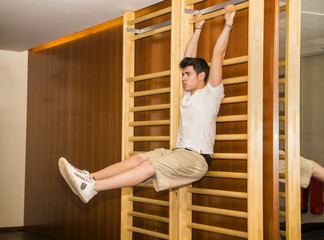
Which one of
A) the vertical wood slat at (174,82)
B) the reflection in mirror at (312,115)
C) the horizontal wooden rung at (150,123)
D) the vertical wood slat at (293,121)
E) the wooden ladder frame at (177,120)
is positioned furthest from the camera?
the horizontal wooden rung at (150,123)

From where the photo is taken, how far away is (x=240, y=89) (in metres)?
3.33

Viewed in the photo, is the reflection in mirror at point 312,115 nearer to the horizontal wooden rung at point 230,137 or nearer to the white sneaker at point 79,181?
the horizontal wooden rung at point 230,137

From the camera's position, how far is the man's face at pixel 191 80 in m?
3.37

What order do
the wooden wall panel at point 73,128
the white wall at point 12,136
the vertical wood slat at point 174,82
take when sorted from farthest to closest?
1. the white wall at point 12,136
2. the wooden wall panel at point 73,128
3. the vertical wood slat at point 174,82

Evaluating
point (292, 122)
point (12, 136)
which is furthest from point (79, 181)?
point (12, 136)

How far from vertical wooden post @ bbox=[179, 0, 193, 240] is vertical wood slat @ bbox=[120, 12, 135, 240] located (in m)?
0.73

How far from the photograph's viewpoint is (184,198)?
358 cm

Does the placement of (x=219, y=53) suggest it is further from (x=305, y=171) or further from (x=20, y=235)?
(x=20, y=235)

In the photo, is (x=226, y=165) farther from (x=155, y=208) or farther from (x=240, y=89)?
(x=155, y=208)

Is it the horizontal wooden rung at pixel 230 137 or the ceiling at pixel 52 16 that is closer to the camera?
the horizontal wooden rung at pixel 230 137

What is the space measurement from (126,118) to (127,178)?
122cm

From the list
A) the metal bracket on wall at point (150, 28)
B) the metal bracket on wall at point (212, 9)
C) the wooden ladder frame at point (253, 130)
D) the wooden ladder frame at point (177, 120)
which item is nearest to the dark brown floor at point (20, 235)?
the wooden ladder frame at point (177, 120)

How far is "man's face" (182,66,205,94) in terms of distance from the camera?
3371 millimetres

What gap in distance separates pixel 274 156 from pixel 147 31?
5.56 feet
